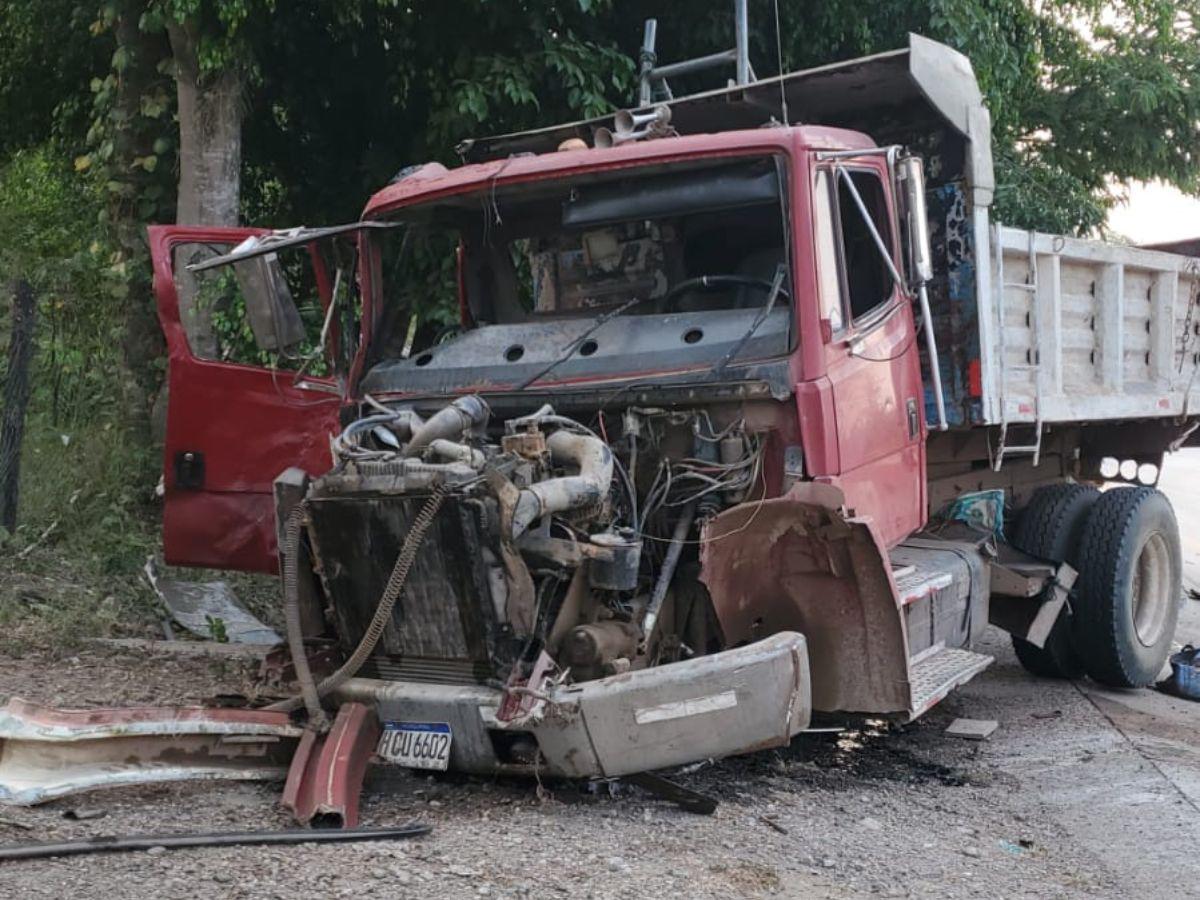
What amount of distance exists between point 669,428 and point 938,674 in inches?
60.8

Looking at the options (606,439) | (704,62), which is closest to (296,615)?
(606,439)

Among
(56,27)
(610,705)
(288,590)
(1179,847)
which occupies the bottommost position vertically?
(1179,847)

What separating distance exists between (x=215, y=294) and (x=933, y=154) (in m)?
3.72

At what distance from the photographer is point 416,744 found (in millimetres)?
4465

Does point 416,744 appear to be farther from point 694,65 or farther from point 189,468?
point 694,65

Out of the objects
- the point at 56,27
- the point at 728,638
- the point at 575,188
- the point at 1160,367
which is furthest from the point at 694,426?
the point at 56,27

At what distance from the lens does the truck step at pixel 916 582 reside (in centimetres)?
529

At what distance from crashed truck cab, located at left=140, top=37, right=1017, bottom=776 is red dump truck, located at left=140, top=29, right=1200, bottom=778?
0.01 meters

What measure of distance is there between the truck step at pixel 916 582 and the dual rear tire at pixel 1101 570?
151 cm

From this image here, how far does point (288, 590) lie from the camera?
447 cm

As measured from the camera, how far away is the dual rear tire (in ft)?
23.0

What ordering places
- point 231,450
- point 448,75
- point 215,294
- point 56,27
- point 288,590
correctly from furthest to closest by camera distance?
point 56,27 → point 448,75 → point 215,294 → point 231,450 → point 288,590

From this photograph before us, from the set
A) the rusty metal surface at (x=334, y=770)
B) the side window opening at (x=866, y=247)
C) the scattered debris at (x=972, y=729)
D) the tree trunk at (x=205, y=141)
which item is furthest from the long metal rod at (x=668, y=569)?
the tree trunk at (x=205, y=141)

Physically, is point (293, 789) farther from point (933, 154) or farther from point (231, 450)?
point (933, 154)
